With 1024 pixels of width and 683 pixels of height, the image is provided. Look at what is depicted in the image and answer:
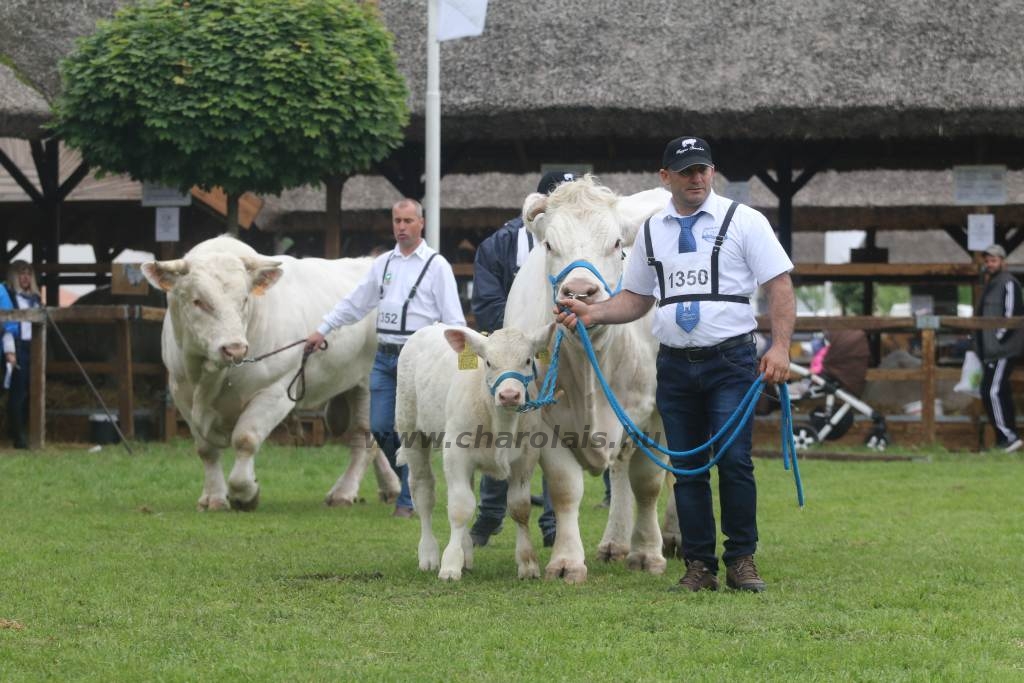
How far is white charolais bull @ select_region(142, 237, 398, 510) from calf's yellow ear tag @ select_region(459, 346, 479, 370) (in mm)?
3543

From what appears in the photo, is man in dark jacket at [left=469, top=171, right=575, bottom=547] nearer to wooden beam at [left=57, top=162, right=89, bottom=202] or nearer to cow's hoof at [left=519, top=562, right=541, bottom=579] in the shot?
cow's hoof at [left=519, top=562, right=541, bottom=579]

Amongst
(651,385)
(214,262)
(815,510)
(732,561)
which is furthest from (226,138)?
(732,561)

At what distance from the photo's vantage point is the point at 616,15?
2020cm

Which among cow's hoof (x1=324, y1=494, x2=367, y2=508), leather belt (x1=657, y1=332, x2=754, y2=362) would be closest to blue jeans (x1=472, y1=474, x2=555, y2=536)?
leather belt (x1=657, y1=332, x2=754, y2=362)

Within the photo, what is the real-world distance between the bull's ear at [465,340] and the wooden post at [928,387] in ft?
34.6

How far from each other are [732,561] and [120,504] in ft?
19.5

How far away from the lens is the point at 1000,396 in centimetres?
1650

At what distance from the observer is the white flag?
50.2 ft

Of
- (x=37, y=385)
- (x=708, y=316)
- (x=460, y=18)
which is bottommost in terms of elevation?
(x=37, y=385)

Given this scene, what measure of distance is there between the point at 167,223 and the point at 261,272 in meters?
7.29

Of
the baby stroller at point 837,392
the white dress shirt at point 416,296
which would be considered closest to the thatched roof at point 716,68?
the baby stroller at point 837,392

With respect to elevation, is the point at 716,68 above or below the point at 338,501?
above

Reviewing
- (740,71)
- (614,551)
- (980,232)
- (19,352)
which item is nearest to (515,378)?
(614,551)

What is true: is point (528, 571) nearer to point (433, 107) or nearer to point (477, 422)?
point (477, 422)
